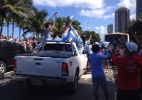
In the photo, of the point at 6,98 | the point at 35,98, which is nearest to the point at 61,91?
the point at 35,98

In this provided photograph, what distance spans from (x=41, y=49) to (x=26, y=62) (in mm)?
2291

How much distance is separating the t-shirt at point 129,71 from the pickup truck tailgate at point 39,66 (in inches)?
131

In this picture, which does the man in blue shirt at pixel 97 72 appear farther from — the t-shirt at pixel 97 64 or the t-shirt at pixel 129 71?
the t-shirt at pixel 129 71

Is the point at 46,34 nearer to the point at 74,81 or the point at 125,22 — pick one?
the point at 74,81

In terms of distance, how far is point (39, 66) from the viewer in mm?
8391

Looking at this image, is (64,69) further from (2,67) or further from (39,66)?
(2,67)

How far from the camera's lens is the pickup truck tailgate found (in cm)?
823

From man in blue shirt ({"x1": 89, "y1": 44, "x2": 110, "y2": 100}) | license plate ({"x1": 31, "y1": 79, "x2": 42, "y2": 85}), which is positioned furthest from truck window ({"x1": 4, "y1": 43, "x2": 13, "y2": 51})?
man in blue shirt ({"x1": 89, "y1": 44, "x2": 110, "y2": 100})

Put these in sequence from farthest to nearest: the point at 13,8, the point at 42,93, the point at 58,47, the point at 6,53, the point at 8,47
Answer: the point at 13,8 → the point at 8,47 → the point at 6,53 → the point at 58,47 → the point at 42,93

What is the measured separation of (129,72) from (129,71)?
2cm

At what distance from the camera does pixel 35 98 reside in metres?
8.62

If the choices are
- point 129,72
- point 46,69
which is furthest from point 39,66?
point 129,72

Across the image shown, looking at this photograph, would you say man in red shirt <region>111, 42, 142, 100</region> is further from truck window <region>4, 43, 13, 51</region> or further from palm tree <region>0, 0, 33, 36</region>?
palm tree <region>0, 0, 33, 36</region>

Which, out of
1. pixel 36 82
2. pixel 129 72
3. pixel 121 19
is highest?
pixel 121 19
